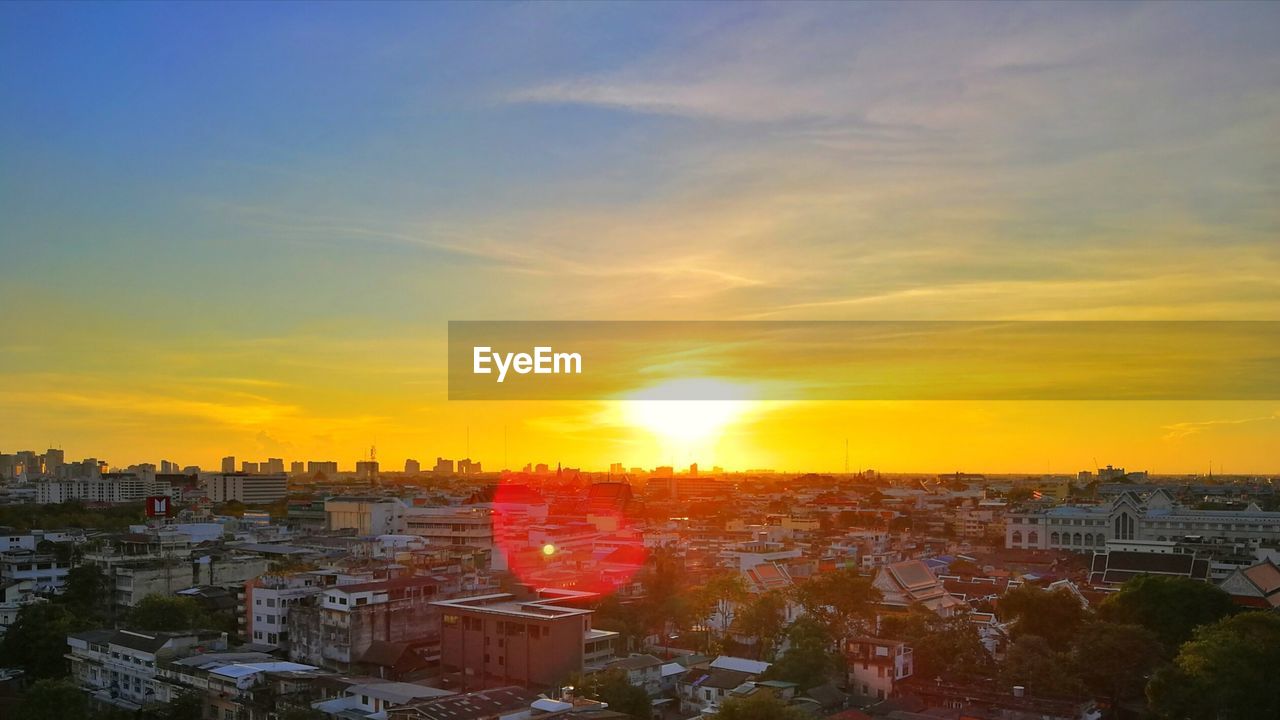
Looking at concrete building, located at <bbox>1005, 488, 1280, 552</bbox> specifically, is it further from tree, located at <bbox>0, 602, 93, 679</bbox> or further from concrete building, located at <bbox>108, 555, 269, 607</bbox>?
tree, located at <bbox>0, 602, 93, 679</bbox>

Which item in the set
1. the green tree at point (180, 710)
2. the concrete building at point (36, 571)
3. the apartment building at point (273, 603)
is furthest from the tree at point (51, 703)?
the concrete building at point (36, 571)

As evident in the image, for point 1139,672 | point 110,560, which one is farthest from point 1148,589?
point 110,560

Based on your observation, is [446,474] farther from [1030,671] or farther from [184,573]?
[1030,671]

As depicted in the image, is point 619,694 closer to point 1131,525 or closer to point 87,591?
point 87,591

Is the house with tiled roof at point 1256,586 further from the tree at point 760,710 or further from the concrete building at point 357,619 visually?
the concrete building at point 357,619

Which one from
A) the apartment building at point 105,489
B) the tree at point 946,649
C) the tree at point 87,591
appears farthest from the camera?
the apartment building at point 105,489

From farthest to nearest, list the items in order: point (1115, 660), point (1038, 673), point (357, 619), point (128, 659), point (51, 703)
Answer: point (357, 619) → point (128, 659) → point (1115, 660) → point (1038, 673) → point (51, 703)

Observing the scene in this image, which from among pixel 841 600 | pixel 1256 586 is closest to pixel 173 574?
pixel 841 600
